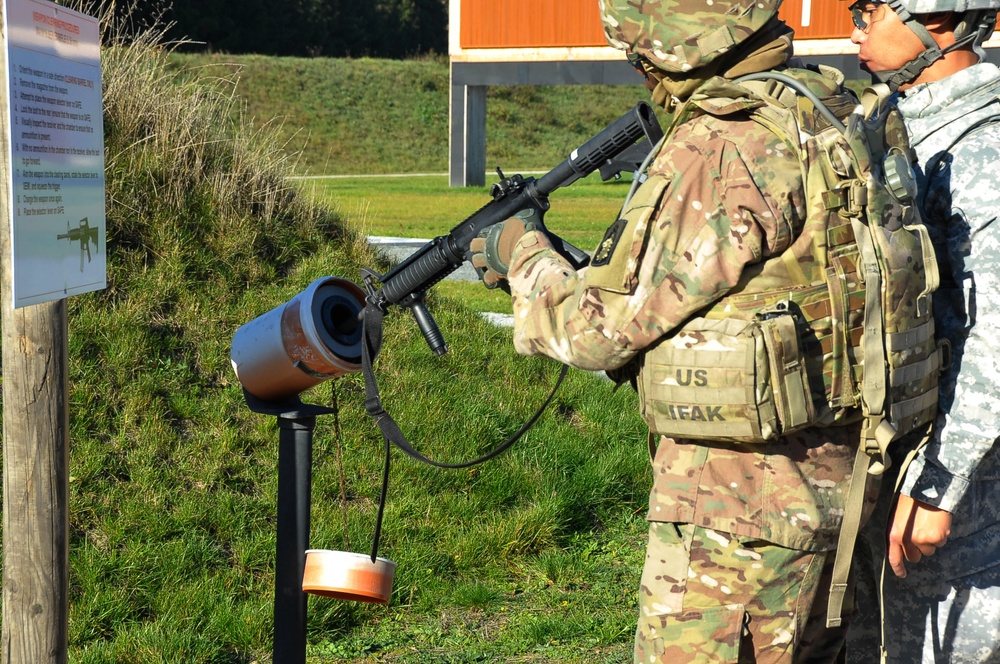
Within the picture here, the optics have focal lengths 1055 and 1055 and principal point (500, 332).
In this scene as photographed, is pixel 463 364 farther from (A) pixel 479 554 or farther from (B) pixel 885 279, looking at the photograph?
(B) pixel 885 279

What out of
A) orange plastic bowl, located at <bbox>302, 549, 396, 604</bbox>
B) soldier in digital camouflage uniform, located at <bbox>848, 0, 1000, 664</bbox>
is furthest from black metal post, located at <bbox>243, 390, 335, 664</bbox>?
soldier in digital camouflage uniform, located at <bbox>848, 0, 1000, 664</bbox>

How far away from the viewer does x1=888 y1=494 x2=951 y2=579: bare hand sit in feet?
7.71

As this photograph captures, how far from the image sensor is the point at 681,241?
2088mm

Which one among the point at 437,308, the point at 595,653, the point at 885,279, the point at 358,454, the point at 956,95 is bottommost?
the point at 595,653

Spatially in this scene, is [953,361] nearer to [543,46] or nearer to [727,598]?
[727,598]

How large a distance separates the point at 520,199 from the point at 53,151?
3.84 ft

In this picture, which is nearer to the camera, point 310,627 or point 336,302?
point 336,302

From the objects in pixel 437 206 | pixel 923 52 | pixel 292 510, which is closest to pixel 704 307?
pixel 923 52

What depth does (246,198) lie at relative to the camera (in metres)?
6.27

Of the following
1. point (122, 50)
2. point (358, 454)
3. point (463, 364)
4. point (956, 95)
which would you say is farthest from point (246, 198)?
point (956, 95)

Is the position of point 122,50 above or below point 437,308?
above

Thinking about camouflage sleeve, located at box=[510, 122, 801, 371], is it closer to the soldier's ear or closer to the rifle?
the rifle

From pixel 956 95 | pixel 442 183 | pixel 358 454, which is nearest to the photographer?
pixel 956 95

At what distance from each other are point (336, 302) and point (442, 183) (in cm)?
2167
